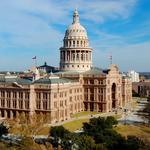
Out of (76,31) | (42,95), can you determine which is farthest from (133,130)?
(76,31)

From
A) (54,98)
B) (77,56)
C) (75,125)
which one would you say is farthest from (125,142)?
(77,56)

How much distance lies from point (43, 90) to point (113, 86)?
42.7 meters

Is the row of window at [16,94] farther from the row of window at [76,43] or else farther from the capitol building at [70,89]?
the row of window at [76,43]

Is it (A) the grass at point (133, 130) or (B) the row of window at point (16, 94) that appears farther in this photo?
(B) the row of window at point (16, 94)

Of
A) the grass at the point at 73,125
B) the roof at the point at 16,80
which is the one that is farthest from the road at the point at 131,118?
the roof at the point at 16,80

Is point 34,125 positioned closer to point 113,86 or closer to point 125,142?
point 125,142

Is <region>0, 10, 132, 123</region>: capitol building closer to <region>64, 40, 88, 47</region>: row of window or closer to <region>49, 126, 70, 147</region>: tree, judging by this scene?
<region>64, 40, 88, 47</region>: row of window

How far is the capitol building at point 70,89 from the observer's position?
11500cm

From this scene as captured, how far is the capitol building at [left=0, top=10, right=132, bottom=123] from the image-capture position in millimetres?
115000

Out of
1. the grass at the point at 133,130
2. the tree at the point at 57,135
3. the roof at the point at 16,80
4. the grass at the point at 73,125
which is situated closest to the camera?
the tree at the point at 57,135

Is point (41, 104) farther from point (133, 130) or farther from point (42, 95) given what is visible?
point (133, 130)

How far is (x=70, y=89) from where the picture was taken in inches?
5030

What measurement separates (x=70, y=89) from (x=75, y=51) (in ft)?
87.8

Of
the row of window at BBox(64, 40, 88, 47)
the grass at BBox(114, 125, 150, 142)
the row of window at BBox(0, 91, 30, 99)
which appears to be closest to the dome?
the row of window at BBox(64, 40, 88, 47)
